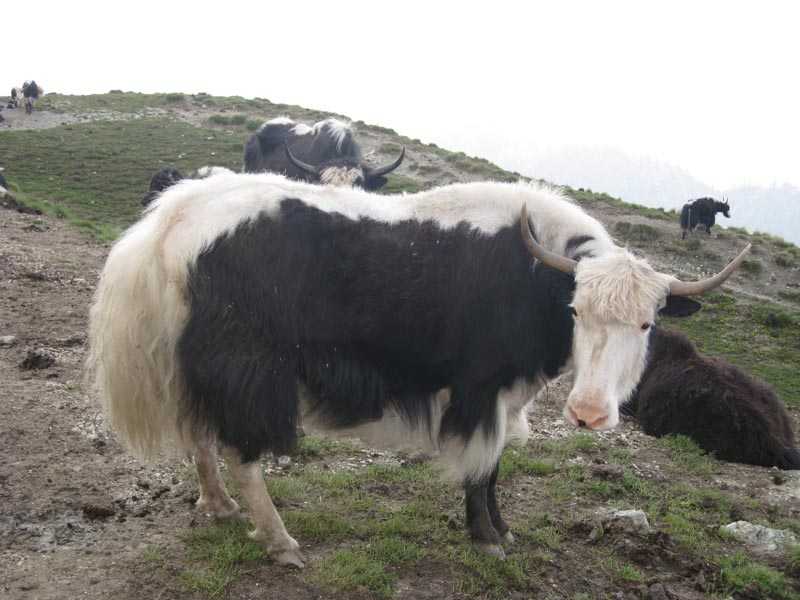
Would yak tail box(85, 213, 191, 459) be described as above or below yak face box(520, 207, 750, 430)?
below

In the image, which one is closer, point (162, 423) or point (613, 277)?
point (613, 277)

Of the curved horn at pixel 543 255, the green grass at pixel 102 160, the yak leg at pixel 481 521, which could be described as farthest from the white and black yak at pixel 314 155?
the yak leg at pixel 481 521

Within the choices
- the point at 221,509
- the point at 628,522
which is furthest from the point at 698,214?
the point at 221,509

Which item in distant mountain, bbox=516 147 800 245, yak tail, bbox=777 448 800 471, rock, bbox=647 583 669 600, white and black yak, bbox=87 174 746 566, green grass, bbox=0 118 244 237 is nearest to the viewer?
white and black yak, bbox=87 174 746 566

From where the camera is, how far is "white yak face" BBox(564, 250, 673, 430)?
2527 mm

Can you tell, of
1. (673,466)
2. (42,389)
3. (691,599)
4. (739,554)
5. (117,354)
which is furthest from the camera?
(673,466)

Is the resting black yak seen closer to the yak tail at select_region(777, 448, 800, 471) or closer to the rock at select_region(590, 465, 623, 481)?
the yak tail at select_region(777, 448, 800, 471)

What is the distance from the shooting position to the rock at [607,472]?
406 centimetres

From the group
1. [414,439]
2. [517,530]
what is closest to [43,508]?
[414,439]

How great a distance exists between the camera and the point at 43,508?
298 cm

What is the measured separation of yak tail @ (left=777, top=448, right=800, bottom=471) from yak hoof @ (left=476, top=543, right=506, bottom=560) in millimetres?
2805

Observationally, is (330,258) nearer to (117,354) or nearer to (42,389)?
(117,354)

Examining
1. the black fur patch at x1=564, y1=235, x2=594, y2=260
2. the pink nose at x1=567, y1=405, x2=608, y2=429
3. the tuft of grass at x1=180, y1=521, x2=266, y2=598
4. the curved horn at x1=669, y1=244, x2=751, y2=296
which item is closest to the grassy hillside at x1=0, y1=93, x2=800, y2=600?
the tuft of grass at x1=180, y1=521, x2=266, y2=598

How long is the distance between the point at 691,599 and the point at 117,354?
2.76 m
